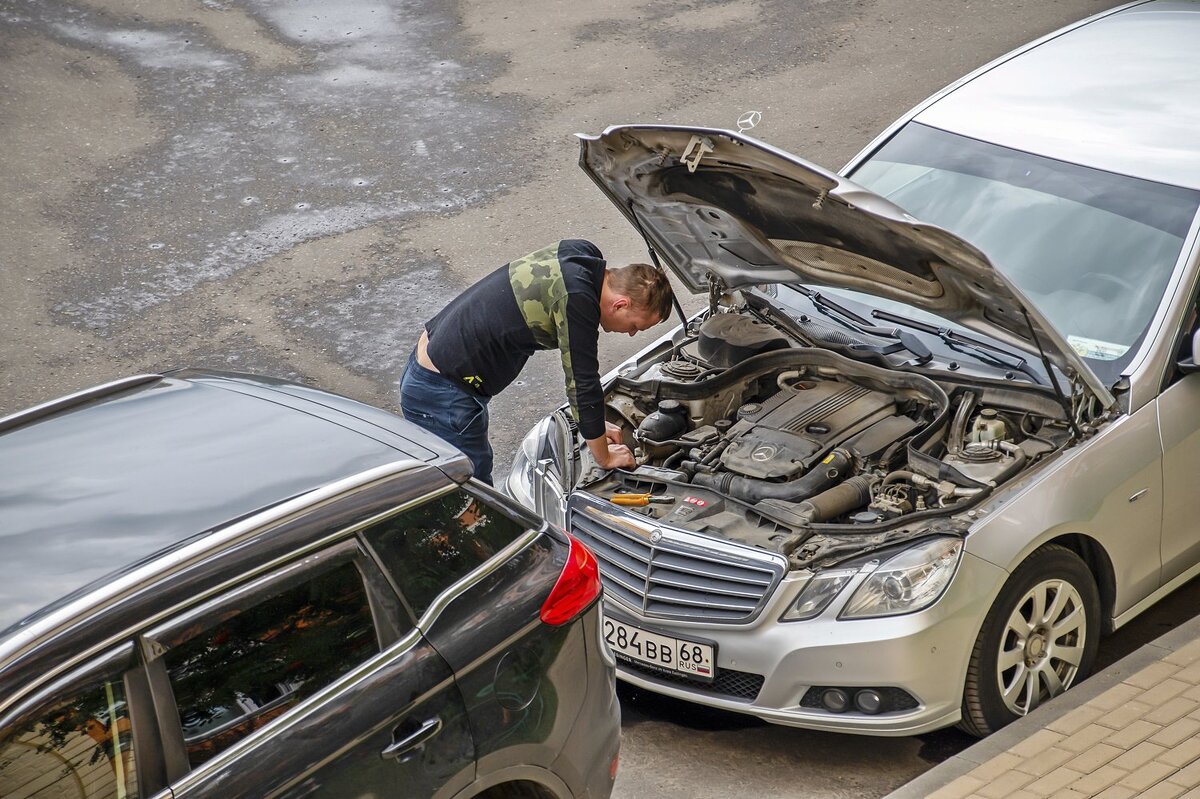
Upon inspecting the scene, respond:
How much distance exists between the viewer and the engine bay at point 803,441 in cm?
457

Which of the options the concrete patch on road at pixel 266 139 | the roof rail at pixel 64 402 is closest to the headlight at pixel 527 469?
the roof rail at pixel 64 402

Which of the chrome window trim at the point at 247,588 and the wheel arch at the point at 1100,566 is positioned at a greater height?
the chrome window trim at the point at 247,588

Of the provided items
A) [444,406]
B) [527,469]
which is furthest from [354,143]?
[527,469]

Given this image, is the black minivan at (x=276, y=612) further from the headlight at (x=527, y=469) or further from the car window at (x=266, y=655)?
the headlight at (x=527, y=469)

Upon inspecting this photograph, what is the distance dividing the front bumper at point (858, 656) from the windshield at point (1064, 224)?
116 centimetres

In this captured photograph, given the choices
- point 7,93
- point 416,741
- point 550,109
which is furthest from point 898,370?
point 7,93

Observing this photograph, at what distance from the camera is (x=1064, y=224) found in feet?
17.3

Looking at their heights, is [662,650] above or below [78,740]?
below

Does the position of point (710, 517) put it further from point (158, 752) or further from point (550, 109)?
point (550, 109)

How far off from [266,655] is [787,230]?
9.54ft

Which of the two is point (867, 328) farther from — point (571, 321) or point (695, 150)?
point (571, 321)

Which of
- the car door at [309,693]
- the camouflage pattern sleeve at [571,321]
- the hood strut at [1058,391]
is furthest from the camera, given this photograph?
the camouflage pattern sleeve at [571,321]

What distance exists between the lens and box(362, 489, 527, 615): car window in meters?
3.26

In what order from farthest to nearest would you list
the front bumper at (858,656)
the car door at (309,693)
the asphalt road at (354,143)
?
the asphalt road at (354,143) → the front bumper at (858,656) → the car door at (309,693)
